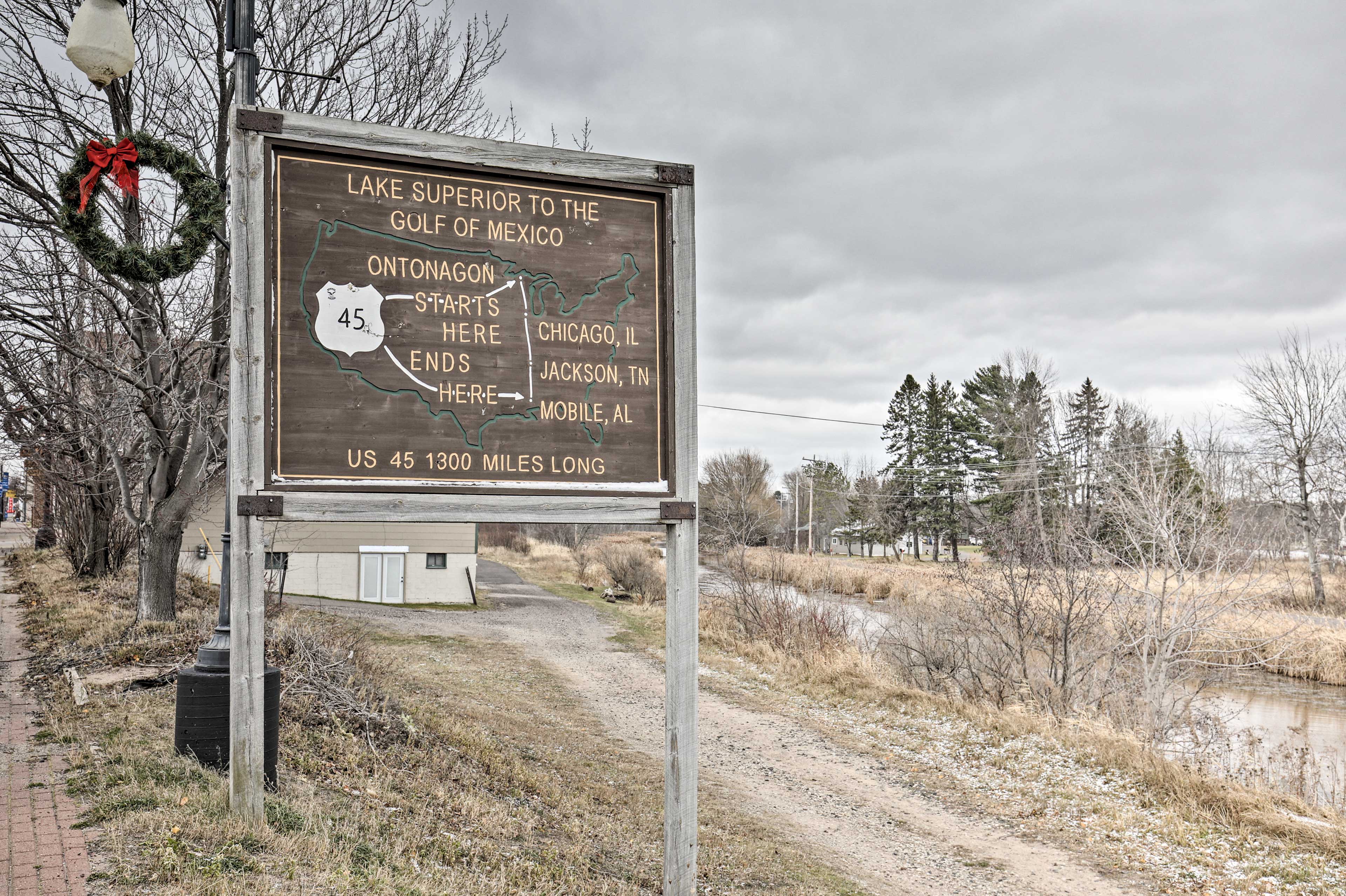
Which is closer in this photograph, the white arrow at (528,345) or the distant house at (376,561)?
the white arrow at (528,345)

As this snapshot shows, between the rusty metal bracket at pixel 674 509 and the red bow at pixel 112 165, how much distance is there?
413 cm

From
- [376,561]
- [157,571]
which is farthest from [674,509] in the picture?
[376,561]

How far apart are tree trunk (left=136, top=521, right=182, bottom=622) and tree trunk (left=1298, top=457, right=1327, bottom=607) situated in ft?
99.5

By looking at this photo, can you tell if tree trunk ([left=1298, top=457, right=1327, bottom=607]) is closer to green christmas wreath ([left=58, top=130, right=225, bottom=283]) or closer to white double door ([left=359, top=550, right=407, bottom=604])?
white double door ([left=359, top=550, right=407, bottom=604])

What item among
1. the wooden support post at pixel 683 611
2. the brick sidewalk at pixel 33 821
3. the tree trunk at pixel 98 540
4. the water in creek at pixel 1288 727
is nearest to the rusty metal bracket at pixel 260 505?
the brick sidewalk at pixel 33 821

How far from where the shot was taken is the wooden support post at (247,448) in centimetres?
396

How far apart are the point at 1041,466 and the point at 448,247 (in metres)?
47.3

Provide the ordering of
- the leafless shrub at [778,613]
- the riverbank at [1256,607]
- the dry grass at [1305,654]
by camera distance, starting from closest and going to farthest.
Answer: the riverbank at [1256,607] < the leafless shrub at [778,613] < the dry grass at [1305,654]

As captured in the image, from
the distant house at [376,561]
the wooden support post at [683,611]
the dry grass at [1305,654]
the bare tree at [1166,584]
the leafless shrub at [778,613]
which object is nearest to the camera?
the wooden support post at [683,611]

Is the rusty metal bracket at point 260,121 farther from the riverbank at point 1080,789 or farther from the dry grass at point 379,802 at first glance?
the riverbank at point 1080,789

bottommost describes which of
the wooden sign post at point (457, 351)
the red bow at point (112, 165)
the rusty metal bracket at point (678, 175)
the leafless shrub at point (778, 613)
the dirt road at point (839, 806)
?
the dirt road at point (839, 806)

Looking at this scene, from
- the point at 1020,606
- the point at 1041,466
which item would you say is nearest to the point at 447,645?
the point at 1020,606

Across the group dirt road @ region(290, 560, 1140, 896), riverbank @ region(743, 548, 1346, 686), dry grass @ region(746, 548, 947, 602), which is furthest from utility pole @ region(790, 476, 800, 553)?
dirt road @ region(290, 560, 1140, 896)

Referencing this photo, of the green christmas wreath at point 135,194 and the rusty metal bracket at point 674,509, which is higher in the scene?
the green christmas wreath at point 135,194
